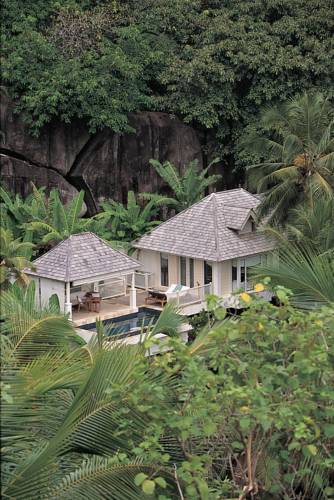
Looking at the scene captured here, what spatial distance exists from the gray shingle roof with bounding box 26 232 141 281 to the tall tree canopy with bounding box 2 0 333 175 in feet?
20.8

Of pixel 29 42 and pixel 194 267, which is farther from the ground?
pixel 29 42

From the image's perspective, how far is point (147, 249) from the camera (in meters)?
30.4

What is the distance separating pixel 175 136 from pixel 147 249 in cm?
610

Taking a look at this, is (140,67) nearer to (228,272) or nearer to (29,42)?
(29,42)

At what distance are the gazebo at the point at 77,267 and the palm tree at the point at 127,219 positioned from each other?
3935 millimetres

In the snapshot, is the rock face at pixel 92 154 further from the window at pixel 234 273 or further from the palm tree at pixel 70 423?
the palm tree at pixel 70 423

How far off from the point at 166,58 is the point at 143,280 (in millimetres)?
8956

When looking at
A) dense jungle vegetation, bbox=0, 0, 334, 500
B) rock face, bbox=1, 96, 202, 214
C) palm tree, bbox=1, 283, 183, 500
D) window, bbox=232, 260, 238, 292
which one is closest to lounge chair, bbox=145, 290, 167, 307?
window, bbox=232, 260, 238, 292

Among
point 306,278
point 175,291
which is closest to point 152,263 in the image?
point 175,291

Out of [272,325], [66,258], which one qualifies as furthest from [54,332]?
[66,258]

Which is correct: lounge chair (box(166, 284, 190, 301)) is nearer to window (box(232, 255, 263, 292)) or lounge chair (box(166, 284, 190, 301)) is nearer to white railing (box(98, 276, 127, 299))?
white railing (box(98, 276, 127, 299))

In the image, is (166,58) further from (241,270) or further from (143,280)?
(241,270)

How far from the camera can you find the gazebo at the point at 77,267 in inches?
1024

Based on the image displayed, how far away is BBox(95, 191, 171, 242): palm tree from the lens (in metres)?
31.5
